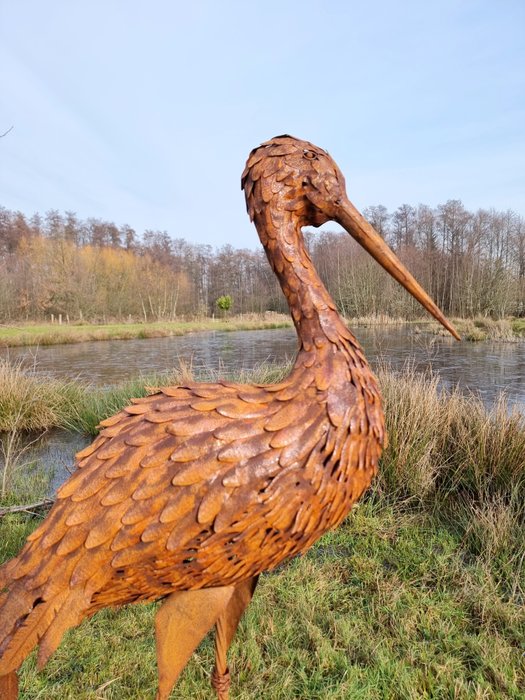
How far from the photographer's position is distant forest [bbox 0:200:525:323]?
957 inches

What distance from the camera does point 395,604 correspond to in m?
2.34

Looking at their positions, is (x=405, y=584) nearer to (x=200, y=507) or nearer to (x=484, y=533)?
(x=484, y=533)

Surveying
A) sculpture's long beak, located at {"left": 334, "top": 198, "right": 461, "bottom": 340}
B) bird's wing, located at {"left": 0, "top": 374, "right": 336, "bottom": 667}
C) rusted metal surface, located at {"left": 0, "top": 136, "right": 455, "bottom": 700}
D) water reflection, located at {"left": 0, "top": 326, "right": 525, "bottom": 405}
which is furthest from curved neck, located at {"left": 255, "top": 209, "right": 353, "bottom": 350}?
water reflection, located at {"left": 0, "top": 326, "right": 525, "bottom": 405}

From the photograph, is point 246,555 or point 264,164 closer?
point 246,555

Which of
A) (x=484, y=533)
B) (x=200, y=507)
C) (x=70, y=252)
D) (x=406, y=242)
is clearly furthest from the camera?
(x=406, y=242)

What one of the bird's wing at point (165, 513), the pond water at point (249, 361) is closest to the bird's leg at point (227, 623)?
the bird's wing at point (165, 513)

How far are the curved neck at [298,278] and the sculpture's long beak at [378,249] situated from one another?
0.15 meters

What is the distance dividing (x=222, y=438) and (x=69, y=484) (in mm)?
431

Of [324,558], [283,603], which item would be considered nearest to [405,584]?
[324,558]

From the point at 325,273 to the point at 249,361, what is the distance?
17.5 meters

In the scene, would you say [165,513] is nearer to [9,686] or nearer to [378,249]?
[9,686]

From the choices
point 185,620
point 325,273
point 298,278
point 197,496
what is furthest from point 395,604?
point 325,273

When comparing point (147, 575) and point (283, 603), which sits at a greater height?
point (147, 575)

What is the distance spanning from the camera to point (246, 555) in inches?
43.9
